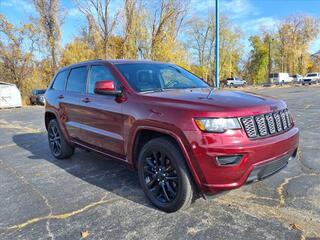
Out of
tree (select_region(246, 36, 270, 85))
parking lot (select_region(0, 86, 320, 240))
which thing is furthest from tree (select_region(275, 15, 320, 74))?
parking lot (select_region(0, 86, 320, 240))

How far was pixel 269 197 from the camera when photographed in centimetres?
411

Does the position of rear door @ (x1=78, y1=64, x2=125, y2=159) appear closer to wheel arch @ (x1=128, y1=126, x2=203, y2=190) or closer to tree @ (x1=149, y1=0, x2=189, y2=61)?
wheel arch @ (x1=128, y1=126, x2=203, y2=190)

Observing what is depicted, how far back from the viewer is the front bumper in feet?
10.5

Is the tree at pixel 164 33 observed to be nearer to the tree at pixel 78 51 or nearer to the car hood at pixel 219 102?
the tree at pixel 78 51

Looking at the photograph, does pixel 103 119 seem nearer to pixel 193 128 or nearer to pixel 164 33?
pixel 193 128

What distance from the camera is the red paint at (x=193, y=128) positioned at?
3.24 m

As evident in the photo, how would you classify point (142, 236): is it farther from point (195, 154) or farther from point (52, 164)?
point (52, 164)

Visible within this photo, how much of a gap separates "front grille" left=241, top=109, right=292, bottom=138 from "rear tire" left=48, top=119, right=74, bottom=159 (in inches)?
144

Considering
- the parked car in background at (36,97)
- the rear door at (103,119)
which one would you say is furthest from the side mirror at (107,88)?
the parked car in background at (36,97)

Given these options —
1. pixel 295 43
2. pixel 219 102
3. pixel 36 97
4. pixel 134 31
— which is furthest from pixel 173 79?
pixel 295 43

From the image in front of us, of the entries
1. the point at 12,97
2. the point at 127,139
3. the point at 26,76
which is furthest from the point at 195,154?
the point at 26,76

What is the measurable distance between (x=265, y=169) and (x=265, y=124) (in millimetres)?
464

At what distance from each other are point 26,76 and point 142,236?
1170 inches

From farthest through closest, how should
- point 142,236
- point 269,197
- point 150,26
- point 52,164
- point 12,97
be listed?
point 150,26
point 12,97
point 52,164
point 269,197
point 142,236
